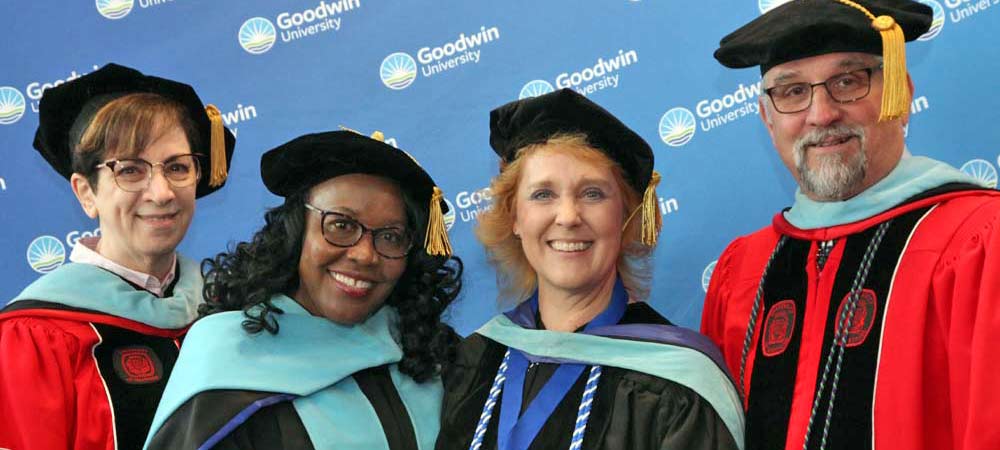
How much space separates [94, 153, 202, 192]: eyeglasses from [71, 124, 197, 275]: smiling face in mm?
13

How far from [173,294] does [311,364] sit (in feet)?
2.27

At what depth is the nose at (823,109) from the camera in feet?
9.86

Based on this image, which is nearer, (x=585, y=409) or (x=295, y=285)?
(x=585, y=409)

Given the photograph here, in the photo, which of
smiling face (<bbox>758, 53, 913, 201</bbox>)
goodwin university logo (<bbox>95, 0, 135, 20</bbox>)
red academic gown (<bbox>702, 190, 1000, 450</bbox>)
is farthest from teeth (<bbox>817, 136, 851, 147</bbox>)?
goodwin university logo (<bbox>95, 0, 135, 20</bbox>)

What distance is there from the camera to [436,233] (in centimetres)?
312

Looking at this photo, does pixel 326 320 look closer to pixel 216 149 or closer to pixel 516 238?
pixel 516 238

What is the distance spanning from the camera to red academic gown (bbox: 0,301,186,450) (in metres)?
3.02

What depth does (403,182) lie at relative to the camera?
10.2 ft

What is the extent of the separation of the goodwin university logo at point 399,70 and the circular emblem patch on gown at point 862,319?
213cm

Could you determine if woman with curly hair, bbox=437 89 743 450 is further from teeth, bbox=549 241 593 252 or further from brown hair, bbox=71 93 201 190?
brown hair, bbox=71 93 201 190

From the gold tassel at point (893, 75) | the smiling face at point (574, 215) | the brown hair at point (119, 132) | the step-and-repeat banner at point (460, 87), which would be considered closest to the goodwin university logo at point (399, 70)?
the step-and-repeat banner at point (460, 87)

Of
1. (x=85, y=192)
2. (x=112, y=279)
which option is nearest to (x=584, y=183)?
(x=112, y=279)

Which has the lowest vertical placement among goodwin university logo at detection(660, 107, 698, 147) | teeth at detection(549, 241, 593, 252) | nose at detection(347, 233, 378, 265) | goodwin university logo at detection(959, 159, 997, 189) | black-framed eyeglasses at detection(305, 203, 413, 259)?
goodwin university logo at detection(959, 159, 997, 189)

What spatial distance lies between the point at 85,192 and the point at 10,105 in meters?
1.57
